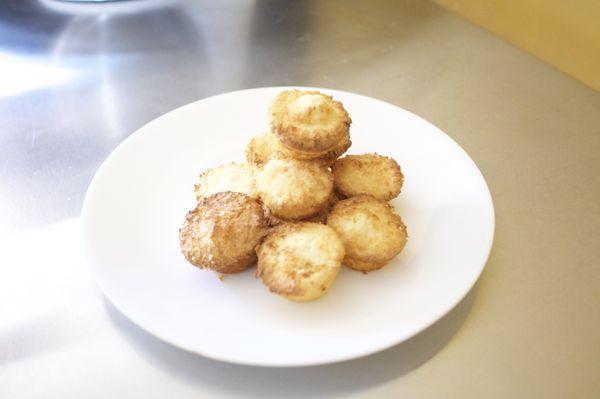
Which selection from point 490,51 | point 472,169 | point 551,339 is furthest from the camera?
point 490,51

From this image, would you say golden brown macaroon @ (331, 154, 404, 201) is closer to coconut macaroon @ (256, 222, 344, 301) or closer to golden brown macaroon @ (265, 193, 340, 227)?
golden brown macaroon @ (265, 193, 340, 227)

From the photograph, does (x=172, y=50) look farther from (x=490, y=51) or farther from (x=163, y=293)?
(x=163, y=293)

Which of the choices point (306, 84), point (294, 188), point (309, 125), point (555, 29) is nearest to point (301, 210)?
point (294, 188)

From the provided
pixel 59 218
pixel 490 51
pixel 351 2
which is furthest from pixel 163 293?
pixel 351 2

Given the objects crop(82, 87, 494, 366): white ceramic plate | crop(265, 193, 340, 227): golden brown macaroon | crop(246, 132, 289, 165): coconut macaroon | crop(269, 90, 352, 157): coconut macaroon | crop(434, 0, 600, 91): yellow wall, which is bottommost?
crop(434, 0, 600, 91): yellow wall

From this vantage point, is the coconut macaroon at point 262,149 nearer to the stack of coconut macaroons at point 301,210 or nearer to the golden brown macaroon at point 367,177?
the stack of coconut macaroons at point 301,210

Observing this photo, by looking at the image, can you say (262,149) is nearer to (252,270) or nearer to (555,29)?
(252,270)

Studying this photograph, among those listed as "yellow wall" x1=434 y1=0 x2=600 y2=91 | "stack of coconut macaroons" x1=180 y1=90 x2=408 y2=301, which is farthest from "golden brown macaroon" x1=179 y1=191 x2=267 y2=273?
"yellow wall" x1=434 y1=0 x2=600 y2=91
